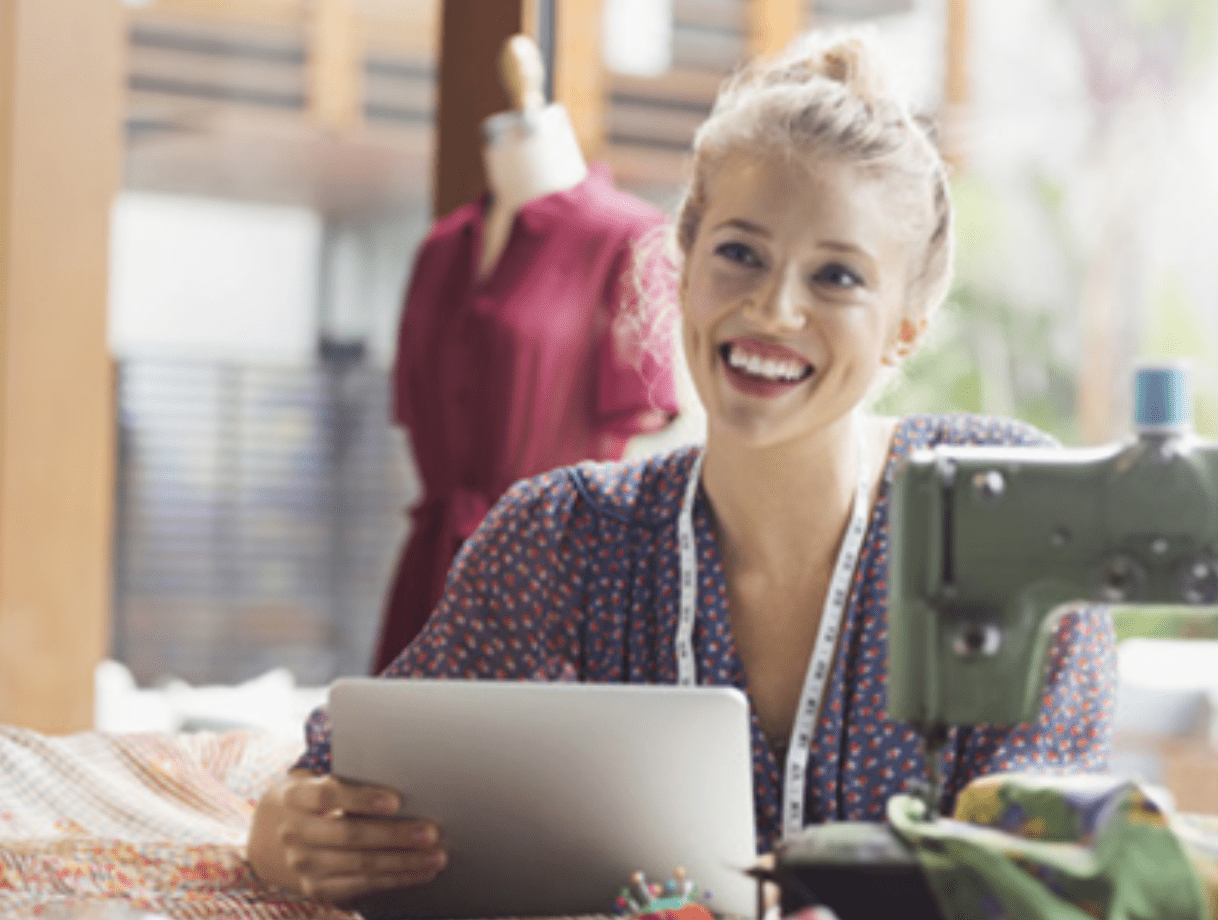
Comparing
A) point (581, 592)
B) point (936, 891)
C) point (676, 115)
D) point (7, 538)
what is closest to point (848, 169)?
point (581, 592)

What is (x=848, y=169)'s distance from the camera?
1.83 meters

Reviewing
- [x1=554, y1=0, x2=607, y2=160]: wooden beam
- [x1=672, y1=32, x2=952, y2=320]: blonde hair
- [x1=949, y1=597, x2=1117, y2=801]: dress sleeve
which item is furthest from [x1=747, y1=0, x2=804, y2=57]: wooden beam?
[x1=949, y1=597, x2=1117, y2=801]: dress sleeve

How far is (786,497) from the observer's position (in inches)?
74.4

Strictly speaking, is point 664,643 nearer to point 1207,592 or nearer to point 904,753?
point 904,753

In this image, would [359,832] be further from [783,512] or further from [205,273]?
[205,273]

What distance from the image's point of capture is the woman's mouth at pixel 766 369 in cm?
178

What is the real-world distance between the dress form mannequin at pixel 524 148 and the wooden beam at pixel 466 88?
1.20ft

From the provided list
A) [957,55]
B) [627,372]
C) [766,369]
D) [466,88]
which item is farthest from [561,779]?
[957,55]

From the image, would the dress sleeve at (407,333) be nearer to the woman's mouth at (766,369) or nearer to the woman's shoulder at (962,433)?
the woman's shoulder at (962,433)

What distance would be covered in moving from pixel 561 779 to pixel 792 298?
54 cm

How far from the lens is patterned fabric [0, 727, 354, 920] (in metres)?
1.41

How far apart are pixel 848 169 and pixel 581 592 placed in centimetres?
46

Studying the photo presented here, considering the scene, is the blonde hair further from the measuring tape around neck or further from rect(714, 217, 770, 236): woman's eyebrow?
the measuring tape around neck

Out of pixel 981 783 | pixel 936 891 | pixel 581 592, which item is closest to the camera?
pixel 936 891
